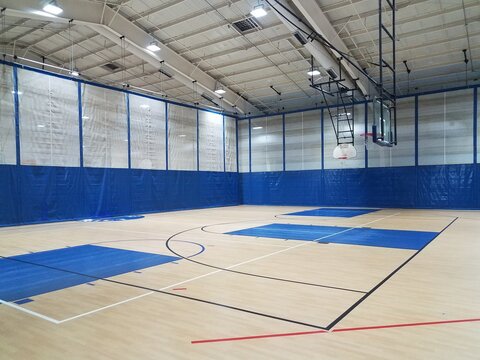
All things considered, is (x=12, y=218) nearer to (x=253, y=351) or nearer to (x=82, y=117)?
(x=82, y=117)

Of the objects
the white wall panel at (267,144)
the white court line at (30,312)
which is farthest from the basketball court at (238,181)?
the white wall panel at (267,144)

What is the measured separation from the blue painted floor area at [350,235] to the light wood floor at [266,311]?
1121 millimetres

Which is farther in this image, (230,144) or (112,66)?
(230,144)

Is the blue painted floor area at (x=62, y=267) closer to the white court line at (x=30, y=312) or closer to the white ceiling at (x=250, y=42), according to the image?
the white court line at (x=30, y=312)

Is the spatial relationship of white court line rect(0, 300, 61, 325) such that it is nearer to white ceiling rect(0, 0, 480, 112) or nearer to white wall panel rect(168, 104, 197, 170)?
white ceiling rect(0, 0, 480, 112)

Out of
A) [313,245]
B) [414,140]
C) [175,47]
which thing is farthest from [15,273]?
[414,140]

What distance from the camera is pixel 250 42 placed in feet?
50.6

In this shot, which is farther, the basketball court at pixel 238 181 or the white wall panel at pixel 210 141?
the white wall panel at pixel 210 141

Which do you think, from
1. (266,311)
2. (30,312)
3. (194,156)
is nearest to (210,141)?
(194,156)

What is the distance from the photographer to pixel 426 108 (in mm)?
17125

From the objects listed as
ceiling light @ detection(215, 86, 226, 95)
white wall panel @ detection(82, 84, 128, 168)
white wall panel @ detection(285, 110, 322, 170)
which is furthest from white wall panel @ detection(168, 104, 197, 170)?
white wall panel @ detection(285, 110, 322, 170)

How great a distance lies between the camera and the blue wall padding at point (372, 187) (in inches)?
650

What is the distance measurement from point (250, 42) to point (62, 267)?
506 inches

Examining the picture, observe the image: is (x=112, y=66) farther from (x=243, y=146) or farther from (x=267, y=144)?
(x=267, y=144)
